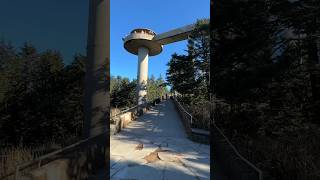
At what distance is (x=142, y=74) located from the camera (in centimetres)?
2073

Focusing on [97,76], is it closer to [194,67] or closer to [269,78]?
[269,78]

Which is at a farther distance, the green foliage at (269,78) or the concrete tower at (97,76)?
the concrete tower at (97,76)

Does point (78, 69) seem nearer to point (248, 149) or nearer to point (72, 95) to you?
point (72, 95)

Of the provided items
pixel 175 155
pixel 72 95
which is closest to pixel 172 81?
pixel 175 155

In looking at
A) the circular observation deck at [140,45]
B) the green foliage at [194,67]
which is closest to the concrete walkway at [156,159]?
the green foliage at [194,67]

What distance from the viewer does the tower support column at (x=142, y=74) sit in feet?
62.3

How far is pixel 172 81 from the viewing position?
789 inches

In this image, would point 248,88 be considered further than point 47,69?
Yes

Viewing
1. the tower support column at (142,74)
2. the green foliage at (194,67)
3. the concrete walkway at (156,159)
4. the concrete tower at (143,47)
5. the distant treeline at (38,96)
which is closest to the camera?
the distant treeline at (38,96)

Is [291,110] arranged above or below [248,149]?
above

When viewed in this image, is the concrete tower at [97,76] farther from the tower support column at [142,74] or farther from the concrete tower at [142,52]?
the tower support column at [142,74]

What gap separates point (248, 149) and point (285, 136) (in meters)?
0.72

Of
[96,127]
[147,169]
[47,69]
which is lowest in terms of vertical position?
[147,169]

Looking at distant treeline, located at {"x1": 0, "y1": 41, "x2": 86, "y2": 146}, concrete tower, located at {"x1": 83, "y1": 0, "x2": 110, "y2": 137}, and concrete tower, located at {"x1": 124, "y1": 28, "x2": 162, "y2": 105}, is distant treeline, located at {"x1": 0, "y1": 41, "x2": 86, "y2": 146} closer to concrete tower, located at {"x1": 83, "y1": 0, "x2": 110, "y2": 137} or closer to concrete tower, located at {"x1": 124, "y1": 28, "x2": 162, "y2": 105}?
concrete tower, located at {"x1": 83, "y1": 0, "x2": 110, "y2": 137}
